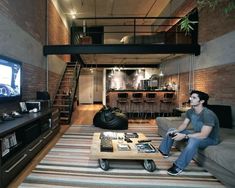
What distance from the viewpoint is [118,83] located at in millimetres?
13031

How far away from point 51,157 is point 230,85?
13.3 ft

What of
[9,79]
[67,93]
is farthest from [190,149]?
[67,93]

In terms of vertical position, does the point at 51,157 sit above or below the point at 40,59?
below

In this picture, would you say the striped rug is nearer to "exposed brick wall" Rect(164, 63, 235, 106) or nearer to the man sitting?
the man sitting

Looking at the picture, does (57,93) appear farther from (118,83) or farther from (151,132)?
(118,83)

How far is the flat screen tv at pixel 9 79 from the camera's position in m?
3.39

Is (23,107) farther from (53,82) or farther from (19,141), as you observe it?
(53,82)

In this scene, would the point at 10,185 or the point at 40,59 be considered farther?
the point at 40,59

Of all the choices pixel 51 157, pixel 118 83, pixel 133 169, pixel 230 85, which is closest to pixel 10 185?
pixel 51 157

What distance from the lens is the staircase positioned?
269 inches

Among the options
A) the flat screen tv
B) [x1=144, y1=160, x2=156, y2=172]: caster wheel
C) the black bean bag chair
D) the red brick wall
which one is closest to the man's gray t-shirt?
[x1=144, y1=160, x2=156, y2=172]: caster wheel

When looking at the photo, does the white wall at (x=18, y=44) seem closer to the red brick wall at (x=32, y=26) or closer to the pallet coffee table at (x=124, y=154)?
the red brick wall at (x=32, y=26)

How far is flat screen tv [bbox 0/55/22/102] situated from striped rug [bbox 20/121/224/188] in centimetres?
131

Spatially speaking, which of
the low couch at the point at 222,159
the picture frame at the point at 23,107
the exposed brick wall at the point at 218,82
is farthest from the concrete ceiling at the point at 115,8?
the low couch at the point at 222,159
